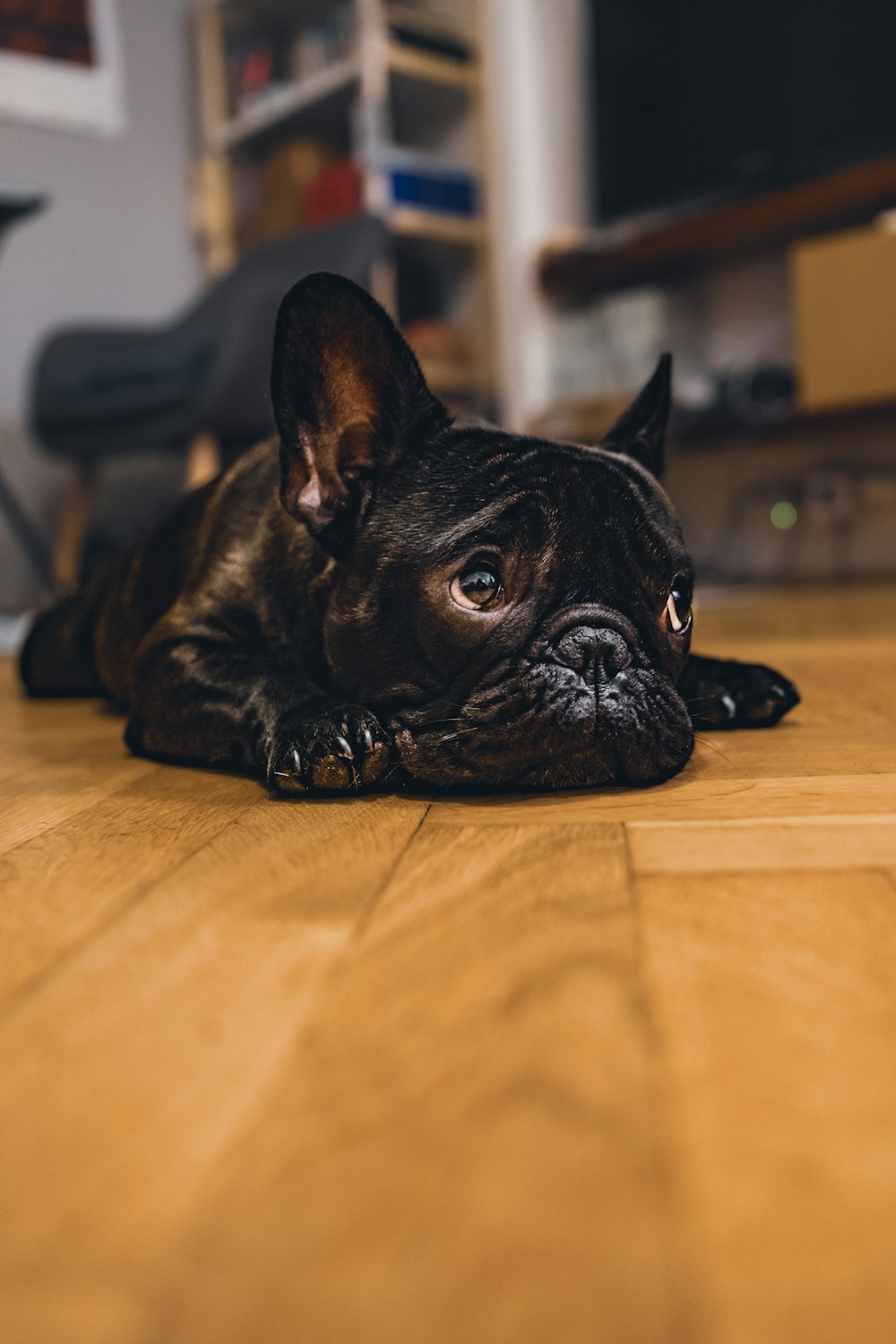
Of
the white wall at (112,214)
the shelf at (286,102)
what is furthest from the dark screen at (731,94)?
the white wall at (112,214)

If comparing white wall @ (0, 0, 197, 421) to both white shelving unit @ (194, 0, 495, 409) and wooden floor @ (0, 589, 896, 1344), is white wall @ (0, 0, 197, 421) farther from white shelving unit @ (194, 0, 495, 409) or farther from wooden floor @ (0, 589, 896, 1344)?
wooden floor @ (0, 589, 896, 1344)

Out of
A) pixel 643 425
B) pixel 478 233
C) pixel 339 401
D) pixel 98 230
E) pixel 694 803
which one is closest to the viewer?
pixel 694 803

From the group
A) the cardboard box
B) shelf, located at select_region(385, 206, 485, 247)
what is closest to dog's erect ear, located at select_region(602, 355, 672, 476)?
the cardboard box

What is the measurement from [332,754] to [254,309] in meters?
2.61

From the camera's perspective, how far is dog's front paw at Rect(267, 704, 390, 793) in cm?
97

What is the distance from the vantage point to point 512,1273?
0.35 metres

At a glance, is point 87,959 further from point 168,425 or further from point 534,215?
point 534,215

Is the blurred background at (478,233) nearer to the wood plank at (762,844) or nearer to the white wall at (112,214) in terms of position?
the white wall at (112,214)

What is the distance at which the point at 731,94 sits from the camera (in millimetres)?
3639

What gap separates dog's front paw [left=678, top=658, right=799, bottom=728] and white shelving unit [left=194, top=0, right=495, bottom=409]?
2.79m

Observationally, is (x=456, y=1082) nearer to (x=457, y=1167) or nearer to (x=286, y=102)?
(x=457, y=1167)

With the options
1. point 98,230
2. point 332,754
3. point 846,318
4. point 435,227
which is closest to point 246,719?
point 332,754

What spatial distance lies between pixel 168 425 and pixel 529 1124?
319 centimetres

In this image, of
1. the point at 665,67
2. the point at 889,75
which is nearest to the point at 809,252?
the point at 889,75
